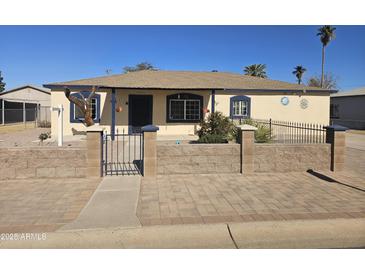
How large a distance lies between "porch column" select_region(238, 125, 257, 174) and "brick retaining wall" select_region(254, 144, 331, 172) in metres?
0.15

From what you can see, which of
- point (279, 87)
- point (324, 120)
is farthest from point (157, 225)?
point (324, 120)

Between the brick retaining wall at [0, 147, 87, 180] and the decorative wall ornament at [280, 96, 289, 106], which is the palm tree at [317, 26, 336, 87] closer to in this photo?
the decorative wall ornament at [280, 96, 289, 106]

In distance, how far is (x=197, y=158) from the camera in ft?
24.7

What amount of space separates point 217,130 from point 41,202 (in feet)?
22.6

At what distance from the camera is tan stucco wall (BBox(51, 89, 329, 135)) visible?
55.1 ft

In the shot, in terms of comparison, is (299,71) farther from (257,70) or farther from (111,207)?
(111,207)

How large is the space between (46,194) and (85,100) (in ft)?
33.6

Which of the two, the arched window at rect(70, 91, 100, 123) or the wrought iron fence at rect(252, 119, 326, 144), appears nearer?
the wrought iron fence at rect(252, 119, 326, 144)

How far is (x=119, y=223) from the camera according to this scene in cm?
437

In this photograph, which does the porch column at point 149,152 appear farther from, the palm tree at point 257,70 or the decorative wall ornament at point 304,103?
the palm tree at point 257,70

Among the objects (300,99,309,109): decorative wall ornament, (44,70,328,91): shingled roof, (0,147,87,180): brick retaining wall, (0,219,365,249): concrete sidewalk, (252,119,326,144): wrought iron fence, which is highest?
(44,70,328,91): shingled roof

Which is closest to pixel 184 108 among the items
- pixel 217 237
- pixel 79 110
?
pixel 79 110

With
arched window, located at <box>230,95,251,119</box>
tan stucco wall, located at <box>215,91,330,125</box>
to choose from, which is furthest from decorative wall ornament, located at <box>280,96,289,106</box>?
arched window, located at <box>230,95,251,119</box>

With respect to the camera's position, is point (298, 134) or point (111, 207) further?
point (298, 134)
